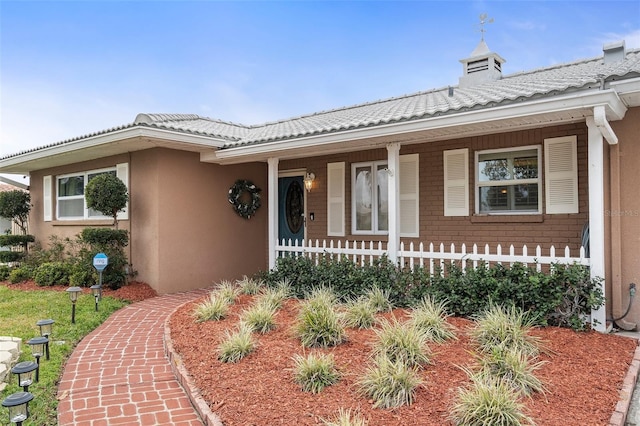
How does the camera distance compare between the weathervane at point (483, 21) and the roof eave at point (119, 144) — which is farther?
the weathervane at point (483, 21)

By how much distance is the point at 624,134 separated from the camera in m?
5.36

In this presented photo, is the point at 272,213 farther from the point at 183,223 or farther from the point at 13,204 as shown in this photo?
the point at 13,204

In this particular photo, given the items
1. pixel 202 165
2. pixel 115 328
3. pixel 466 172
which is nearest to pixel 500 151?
pixel 466 172

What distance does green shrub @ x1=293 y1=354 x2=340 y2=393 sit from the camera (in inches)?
137

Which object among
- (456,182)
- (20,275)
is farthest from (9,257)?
(456,182)

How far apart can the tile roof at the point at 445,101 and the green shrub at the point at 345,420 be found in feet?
13.2

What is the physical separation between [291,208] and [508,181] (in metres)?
4.90

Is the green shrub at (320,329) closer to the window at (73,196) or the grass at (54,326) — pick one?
the grass at (54,326)

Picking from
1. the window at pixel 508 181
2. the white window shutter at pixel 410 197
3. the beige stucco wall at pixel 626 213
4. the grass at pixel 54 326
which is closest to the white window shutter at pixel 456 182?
the window at pixel 508 181

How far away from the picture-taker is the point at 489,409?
2.78m

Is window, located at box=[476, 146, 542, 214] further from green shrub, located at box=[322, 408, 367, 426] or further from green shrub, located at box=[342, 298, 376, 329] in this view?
green shrub, located at box=[322, 408, 367, 426]

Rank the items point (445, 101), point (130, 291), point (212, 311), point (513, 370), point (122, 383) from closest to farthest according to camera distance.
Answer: point (513, 370) < point (122, 383) < point (212, 311) < point (445, 101) < point (130, 291)

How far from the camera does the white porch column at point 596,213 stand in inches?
190

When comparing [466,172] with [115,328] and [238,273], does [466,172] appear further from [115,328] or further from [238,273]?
[115,328]
